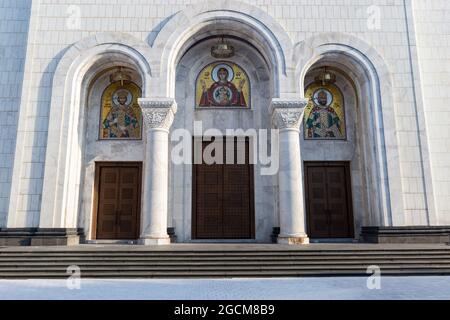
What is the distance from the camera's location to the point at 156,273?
727cm

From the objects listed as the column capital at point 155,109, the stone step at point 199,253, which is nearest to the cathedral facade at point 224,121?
the column capital at point 155,109

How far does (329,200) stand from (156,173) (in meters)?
5.70

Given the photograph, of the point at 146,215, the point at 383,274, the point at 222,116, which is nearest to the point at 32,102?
A: the point at 146,215

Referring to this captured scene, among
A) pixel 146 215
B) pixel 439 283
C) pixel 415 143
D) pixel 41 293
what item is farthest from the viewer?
pixel 415 143

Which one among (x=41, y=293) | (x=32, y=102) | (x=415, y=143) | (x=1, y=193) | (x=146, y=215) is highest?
(x=32, y=102)

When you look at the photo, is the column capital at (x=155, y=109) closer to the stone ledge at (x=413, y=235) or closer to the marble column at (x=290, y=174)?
the marble column at (x=290, y=174)

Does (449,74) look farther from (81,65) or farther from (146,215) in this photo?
(81,65)

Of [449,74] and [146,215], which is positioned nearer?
[146,215]

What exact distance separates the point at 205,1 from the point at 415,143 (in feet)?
25.0

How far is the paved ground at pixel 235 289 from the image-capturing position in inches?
208

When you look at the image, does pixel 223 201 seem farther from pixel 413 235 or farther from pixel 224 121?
pixel 413 235

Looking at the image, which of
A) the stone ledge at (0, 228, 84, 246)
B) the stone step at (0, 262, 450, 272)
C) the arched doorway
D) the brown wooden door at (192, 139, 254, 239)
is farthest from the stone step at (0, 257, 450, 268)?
the brown wooden door at (192, 139, 254, 239)

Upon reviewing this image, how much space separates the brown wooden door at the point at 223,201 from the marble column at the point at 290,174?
5.83ft

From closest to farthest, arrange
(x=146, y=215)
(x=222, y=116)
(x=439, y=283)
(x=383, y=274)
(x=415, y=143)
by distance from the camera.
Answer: (x=439, y=283)
(x=383, y=274)
(x=146, y=215)
(x=415, y=143)
(x=222, y=116)
